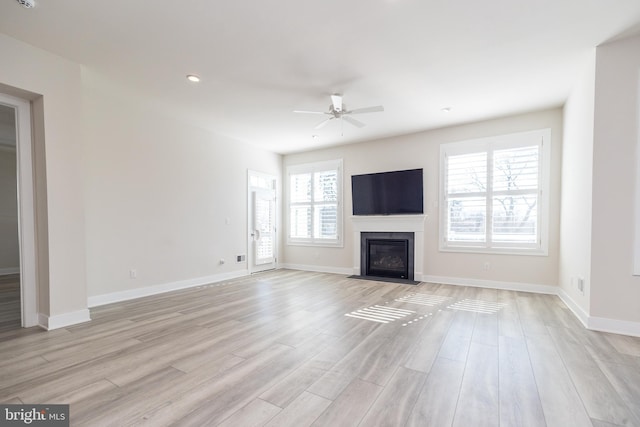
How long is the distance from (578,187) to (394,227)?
112 inches

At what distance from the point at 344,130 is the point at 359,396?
450 centimetres

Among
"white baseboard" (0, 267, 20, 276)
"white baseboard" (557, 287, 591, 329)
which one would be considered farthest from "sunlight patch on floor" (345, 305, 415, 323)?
"white baseboard" (0, 267, 20, 276)

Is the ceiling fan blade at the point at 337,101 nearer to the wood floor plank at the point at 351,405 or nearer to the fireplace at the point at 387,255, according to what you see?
the fireplace at the point at 387,255

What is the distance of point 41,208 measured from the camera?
9.94 feet

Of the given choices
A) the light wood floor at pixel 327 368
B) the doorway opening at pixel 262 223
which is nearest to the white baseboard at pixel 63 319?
the light wood floor at pixel 327 368

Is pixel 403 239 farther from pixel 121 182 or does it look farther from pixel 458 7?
pixel 121 182

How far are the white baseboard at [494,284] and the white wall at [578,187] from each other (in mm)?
248

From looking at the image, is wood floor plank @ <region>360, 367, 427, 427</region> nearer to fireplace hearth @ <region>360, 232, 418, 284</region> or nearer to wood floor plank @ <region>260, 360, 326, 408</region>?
wood floor plank @ <region>260, 360, 326, 408</region>

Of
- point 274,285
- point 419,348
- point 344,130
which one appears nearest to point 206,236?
point 274,285

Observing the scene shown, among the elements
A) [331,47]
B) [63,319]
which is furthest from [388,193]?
[63,319]

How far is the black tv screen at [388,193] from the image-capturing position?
545 cm

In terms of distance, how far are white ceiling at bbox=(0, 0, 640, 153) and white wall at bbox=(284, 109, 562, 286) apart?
555 millimetres

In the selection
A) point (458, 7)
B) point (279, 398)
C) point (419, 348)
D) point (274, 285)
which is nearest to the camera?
point (279, 398)

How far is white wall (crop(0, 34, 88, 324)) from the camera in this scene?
293 cm
